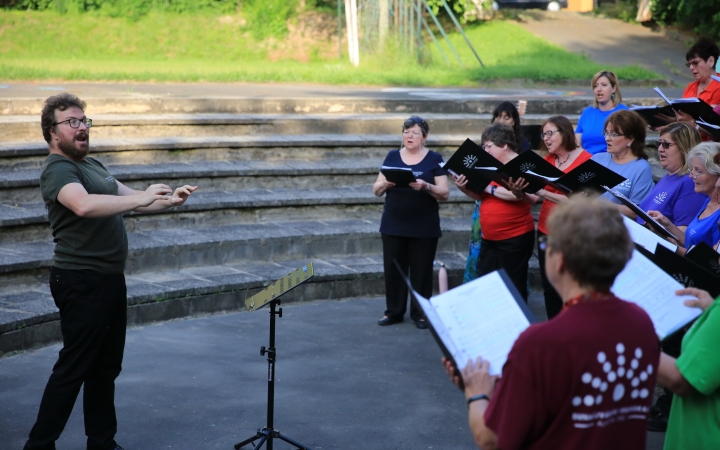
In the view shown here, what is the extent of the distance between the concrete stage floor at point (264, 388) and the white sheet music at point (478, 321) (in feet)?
8.10

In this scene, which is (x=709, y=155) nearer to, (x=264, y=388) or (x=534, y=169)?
(x=534, y=169)

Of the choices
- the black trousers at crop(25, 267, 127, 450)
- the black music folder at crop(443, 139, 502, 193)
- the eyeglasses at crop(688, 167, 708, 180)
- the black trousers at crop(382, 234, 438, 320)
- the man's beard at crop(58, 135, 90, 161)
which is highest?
the man's beard at crop(58, 135, 90, 161)

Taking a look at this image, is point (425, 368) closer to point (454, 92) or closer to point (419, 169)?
point (419, 169)

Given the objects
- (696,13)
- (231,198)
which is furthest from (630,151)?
(696,13)

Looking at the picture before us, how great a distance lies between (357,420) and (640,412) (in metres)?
2.96

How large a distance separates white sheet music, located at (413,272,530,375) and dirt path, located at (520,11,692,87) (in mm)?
15530

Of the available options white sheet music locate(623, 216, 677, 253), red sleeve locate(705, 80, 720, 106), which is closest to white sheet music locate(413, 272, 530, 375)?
white sheet music locate(623, 216, 677, 253)

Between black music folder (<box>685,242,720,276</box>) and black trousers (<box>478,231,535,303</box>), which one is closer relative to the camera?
black music folder (<box>685,242,720,276</box>)

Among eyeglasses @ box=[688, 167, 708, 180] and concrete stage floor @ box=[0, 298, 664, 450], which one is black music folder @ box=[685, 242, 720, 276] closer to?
eyeglasses @ box=[688, 167, 708, 180]

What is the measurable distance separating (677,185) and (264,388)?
121 inches

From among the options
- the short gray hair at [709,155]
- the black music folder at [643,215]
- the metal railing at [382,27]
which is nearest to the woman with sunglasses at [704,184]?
the short gray hair at [709,155]

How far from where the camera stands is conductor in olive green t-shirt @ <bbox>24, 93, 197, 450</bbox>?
13.7 ft

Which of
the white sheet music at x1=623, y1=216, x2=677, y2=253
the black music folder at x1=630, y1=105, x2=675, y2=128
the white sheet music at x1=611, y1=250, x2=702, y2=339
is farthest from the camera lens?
the black music folder at x1=630, y1=105, x2=675, y2=128

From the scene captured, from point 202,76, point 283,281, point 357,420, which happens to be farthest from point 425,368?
point 202,76
